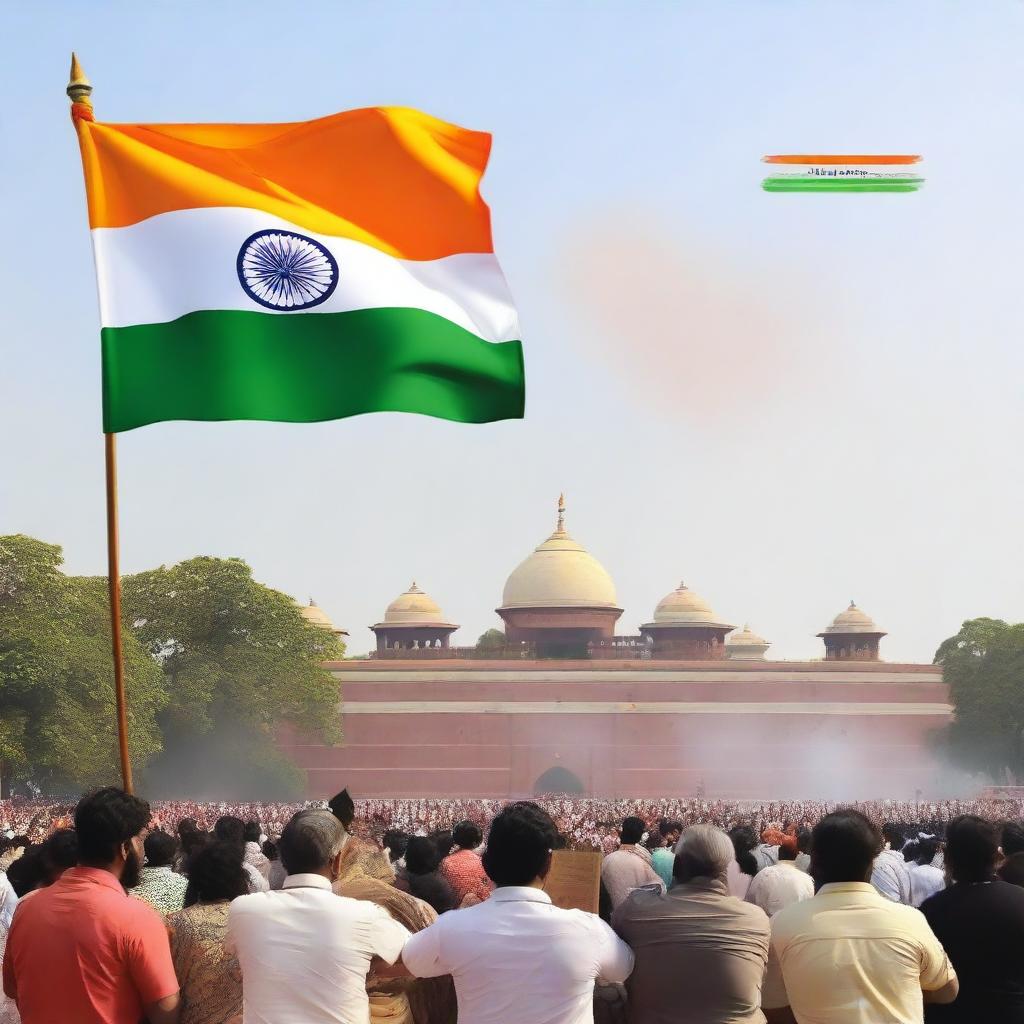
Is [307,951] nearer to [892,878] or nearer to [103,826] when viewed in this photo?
[103,826]

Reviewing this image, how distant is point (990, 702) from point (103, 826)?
42951mm

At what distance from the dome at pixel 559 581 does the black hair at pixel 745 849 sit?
42.9 m

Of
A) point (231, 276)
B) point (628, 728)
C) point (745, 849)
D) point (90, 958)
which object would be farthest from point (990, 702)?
point (90, 958)

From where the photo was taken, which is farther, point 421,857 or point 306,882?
point 421,857

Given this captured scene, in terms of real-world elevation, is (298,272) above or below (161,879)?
above

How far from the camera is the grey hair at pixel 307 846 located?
3.99 metres

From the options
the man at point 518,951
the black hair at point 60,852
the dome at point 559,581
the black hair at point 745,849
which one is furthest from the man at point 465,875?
the dome at point 559,581

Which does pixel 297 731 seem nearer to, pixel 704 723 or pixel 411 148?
pixel 704 723

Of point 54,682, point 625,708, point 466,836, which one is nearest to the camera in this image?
point 466,836

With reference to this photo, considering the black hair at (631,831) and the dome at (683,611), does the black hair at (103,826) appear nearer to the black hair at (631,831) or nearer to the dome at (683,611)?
the black hair at (631,831)

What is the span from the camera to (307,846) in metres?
3.99

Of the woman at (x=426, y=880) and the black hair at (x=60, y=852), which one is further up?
the black hair at (x=60, y=852)

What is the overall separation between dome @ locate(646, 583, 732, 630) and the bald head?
1918 inches

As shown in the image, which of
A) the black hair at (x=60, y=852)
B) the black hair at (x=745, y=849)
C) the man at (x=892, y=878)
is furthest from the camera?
the black hair at (x=745, y=849)
